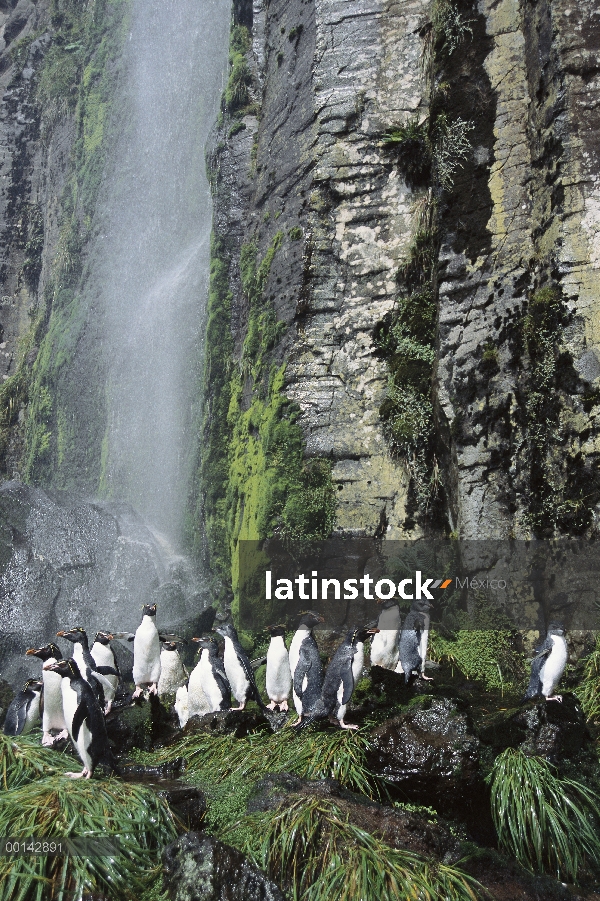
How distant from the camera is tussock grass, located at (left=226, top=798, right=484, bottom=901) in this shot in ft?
14.2

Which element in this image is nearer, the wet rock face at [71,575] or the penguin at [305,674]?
the penguin at [305,674]

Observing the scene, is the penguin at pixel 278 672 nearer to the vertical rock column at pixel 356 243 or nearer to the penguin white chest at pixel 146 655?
the penguin white chest at pixel 146 655

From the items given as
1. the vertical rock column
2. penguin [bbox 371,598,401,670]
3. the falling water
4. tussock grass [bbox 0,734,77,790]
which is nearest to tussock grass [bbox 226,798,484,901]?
tussock grass [bbox 0,734,77,790]

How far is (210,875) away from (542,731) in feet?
8.10

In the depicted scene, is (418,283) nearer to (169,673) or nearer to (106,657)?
(169,673)

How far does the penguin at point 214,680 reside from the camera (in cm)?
724

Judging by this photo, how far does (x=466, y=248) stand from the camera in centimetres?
883

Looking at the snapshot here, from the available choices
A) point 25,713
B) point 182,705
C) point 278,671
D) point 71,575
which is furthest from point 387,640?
point 71,575

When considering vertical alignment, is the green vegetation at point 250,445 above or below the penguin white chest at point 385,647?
above

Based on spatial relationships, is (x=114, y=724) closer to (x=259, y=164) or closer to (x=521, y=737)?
(x=521, y=737)

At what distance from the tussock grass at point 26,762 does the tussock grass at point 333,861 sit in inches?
61.3

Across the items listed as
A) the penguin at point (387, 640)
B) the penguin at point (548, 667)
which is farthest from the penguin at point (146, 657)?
the penguin at point (548, 667)

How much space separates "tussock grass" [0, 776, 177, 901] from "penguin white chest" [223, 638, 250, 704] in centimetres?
220

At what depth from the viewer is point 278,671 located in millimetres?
7305
